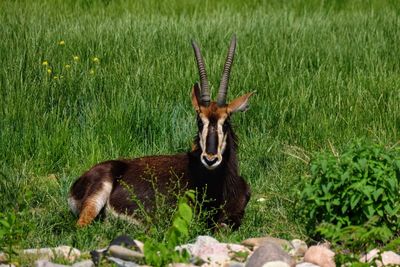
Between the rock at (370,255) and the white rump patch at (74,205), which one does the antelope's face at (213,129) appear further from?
the rock at (370,255)

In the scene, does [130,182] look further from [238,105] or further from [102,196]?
[238,105]

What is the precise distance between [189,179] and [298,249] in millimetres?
2007

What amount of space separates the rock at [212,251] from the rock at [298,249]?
364 millimetres

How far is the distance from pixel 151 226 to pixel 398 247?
6.68 feet

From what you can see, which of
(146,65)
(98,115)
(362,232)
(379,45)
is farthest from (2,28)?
(362,232)

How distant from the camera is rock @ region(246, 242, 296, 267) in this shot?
6.46 metres

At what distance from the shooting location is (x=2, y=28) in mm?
14234

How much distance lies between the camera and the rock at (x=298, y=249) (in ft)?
23.7

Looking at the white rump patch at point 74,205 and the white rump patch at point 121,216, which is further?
the white rump patch at point 74,205

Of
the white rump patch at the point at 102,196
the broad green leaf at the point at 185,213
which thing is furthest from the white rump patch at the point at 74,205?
the broad green leaf at the point at 185,213

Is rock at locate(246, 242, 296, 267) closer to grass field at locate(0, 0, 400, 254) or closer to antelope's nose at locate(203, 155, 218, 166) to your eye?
grass field at locate(0, 0, 400, 254)

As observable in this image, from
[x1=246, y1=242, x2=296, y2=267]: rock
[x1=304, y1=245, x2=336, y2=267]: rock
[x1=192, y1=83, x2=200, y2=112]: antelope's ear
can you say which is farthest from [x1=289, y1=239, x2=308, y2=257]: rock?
[x1=192, y1=83, x2=200, y2=112]: antelope's ear

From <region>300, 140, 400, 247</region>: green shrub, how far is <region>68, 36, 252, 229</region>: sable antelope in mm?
1346

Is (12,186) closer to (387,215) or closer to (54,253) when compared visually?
(54,253)
